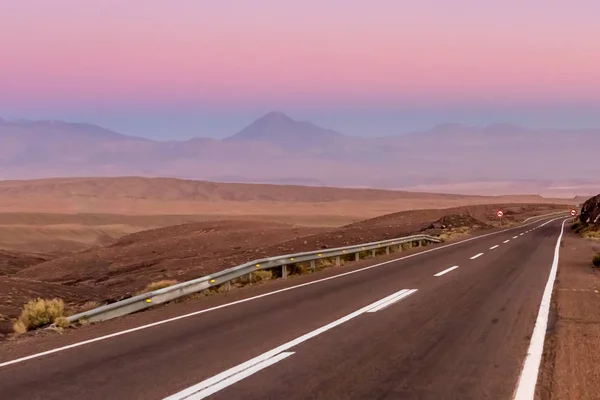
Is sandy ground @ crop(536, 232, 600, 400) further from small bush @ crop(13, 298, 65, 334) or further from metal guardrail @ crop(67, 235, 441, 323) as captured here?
small bush @ crop(13, 298, 65, 334)

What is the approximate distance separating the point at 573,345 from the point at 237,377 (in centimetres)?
479

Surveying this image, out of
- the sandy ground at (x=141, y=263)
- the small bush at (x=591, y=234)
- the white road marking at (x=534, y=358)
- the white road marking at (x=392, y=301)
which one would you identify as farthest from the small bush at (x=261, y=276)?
the small bush at (x=591, y=234)

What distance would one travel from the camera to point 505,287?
16.9m

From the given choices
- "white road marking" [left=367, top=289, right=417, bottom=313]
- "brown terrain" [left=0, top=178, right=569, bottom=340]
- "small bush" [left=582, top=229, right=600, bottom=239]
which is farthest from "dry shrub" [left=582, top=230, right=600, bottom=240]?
"white road marking" [left=367, top=289, right=417, bottom=313]

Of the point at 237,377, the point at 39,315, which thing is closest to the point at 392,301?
the point at 39,315

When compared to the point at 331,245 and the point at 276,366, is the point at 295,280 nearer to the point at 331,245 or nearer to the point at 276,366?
the point at 276,366

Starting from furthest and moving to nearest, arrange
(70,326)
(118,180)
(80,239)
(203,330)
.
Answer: (118,180) < (80,239) < (70,326) < (203,330)

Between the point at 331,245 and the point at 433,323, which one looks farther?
the point at 331,245

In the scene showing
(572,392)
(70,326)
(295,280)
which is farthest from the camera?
(295,280)

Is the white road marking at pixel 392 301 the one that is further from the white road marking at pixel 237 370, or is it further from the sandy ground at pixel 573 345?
the sandy ground at pixel 573 345

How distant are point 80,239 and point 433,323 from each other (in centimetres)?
5676

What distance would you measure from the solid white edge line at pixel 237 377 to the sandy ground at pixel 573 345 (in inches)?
123

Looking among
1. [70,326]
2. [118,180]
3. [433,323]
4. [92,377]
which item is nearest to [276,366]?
[92,377]

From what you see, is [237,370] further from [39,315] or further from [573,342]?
[39,315]
